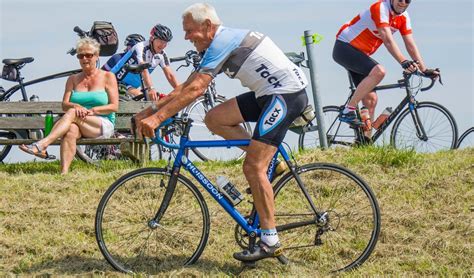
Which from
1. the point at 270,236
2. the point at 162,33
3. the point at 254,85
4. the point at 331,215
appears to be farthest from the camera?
the point at 162,33

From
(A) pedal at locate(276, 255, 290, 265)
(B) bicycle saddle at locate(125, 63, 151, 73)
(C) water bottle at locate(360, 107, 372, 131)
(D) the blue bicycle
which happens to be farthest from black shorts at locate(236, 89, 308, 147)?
(B) bicycle saddle at locate(125, 63, 151, 73)

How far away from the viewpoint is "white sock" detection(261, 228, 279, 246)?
895 centimetres

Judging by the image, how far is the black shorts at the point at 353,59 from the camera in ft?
45.1

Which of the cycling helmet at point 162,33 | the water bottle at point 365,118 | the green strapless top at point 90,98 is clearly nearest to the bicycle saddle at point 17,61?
the cycling helmet at point 162,33

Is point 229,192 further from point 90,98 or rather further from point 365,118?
point 365,118

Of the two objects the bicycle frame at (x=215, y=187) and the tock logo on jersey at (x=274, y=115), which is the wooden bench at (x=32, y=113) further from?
the tock logo on jersey at (x=274, y=115)

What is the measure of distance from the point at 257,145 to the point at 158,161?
5.43 meters

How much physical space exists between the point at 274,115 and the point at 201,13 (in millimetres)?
1031

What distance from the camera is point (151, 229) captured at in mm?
9125

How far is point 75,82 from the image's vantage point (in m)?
13.2

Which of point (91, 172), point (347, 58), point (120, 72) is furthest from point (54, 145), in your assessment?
point (347, 58)

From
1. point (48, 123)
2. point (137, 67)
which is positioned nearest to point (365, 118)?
point (137, 67)

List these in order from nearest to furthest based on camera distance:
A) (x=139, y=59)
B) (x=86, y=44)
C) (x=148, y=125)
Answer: (x=148, y=125), (x=86, y=44), (x=139, y=59)

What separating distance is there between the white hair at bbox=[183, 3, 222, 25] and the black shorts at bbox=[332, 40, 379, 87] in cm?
538
